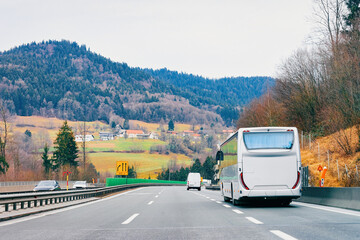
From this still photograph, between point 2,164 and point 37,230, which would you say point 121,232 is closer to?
point 37,230

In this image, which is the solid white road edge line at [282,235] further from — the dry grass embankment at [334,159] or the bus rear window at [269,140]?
the dry grass embankment at [334,159]

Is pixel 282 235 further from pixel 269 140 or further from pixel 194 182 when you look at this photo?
pixel 194 182

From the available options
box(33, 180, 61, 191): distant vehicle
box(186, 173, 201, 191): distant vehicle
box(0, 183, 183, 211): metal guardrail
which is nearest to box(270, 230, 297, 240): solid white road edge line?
box(0, 183, 183, 211): metal guardrail

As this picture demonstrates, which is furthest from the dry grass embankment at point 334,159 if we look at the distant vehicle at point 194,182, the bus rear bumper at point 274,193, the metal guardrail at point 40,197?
the distant vehicle at point 194,182

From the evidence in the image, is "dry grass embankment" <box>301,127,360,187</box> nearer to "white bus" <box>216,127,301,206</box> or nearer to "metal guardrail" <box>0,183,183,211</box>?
"white bus" <box>216,127,301,206</box>

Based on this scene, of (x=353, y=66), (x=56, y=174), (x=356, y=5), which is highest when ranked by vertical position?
(x=356, y=5)

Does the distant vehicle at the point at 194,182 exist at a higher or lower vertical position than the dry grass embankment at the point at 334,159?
lower

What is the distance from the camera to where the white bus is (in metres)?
15.9

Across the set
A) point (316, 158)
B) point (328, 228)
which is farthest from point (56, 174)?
point (328, 228)

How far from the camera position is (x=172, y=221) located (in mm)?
12070

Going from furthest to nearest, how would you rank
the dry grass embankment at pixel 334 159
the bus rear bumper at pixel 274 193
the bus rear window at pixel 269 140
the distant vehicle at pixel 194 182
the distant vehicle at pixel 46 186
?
the distant vehicle at pixel 194 182 < the distant vehicle at pixel 46 186 < the dry grass embankment at pixel 334 159 < the bus rear window at pixel 269 140 < the bus rear bumper at pixel 274 193

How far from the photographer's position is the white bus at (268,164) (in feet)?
52.1

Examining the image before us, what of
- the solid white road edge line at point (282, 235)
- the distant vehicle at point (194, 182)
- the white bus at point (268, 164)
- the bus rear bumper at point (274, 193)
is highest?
the white bus at point (268, 164)

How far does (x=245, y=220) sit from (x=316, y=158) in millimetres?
27762
